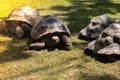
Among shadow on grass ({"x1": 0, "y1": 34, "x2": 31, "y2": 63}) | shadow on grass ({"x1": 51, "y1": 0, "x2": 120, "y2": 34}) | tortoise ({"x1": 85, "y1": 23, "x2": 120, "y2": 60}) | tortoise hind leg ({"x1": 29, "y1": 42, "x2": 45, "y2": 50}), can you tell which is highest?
tortoise ({"x1": 85, "y1": 23, "x2": 120, "y2": 60})

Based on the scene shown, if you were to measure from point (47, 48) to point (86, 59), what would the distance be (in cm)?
113

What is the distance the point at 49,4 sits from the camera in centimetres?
1123

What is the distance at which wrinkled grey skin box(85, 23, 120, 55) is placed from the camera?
568 centimetres

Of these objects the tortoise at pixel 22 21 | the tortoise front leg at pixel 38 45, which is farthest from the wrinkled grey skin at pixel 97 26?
the tortoise at pixel 22 21

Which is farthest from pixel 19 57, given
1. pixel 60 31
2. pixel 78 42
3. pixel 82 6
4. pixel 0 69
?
pixel 82 6

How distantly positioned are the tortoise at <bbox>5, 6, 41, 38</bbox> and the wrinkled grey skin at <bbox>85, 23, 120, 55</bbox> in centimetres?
212

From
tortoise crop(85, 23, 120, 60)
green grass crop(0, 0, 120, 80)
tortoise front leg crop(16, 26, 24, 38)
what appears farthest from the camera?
tortoise front leg crop(16, 26, 24, 38)

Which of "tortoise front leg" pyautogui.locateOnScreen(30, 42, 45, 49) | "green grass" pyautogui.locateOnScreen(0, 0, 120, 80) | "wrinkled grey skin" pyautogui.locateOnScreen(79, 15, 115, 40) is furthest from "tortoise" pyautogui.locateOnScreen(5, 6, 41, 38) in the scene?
"wrinkled grey skin" pyautogui.locateOnScreen(79, 15, 115, 40)

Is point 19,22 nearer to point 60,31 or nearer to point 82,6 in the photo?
point 60,31

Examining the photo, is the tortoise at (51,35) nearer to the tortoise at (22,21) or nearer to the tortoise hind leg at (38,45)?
the tortoise hind leg at (38,45)

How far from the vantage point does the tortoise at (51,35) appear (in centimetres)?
642

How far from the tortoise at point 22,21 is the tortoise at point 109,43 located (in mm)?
2086

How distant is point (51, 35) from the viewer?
257 inches

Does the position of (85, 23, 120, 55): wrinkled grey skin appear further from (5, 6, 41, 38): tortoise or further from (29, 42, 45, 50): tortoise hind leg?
(5, 6, 41, 38): tortoise
